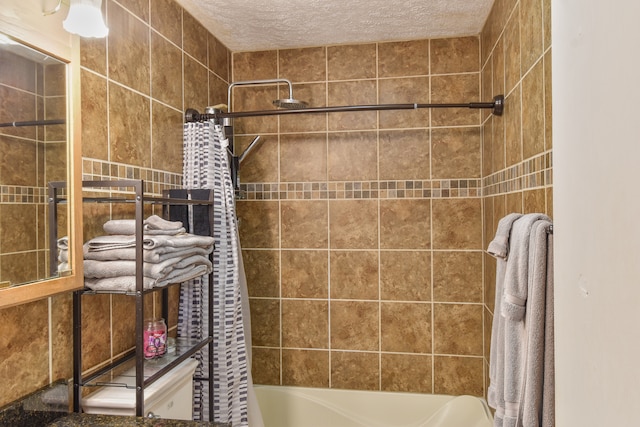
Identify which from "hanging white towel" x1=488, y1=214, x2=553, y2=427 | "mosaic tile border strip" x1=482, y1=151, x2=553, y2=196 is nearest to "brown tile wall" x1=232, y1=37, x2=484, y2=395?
"mosaic tile border strip" x1=482, y1=151, x2=553, y2=196

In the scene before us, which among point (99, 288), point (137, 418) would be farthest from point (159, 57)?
point (137, 418)

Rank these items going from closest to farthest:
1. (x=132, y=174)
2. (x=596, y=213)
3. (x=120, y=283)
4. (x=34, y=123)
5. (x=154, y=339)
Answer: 1. (x=596, y=213)
2. (x=34, y=123)
3. (x=120, y=283)
4. (x=154, y=339)
5. (x=132, y=174)

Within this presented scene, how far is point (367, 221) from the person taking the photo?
2.68 m

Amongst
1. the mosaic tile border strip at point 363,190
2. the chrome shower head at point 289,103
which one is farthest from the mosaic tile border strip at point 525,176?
the chrome shower head at point 289,103

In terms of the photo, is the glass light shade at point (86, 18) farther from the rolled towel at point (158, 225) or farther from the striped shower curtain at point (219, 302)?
the striped shower curtain at point (219, 302)

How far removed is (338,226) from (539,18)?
1.59 m

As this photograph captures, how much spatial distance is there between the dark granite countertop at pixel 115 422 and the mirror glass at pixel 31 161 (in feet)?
1.47

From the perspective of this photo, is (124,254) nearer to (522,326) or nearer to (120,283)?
(120,283)

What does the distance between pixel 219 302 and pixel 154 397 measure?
561 mm

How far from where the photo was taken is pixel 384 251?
8.75ft

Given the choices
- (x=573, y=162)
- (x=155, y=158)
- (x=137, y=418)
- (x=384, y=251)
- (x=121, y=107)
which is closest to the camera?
(x=573, y=162)

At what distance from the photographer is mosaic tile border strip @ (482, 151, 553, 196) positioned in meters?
1.35

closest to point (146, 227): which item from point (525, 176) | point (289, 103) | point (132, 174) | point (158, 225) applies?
point (158, 225)

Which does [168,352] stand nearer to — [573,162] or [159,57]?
[159,57]
